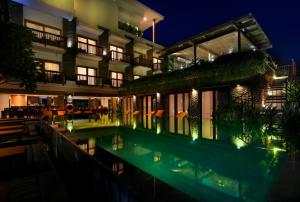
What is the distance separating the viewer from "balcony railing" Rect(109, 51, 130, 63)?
1912cm

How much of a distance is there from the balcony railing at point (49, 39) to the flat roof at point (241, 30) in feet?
30.2

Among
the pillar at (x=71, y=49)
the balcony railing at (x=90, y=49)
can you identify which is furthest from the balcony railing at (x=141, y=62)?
the pillar at (x=71, y=49)

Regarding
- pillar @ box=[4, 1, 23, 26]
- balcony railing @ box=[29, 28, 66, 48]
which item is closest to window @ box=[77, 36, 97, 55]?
balcony railing @ box=[29, 28, 66, 48]

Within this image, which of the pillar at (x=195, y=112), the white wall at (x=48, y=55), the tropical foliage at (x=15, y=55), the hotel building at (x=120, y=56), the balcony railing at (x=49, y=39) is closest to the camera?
the tropical foliage at (x=15, y=55)

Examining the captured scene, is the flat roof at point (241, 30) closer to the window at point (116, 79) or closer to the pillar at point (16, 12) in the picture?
the window at point (116, 79)

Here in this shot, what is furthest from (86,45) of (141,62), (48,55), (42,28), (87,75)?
(141,62)

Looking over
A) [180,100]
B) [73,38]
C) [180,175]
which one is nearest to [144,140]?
[180,100]

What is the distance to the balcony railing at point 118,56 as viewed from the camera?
62.7 feet

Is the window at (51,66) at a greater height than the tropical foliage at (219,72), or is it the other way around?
the window at (51,66)

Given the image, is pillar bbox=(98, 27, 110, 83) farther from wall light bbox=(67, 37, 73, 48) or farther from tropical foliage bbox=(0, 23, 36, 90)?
tropical foliage bbox=(0, 23, 36, 90)

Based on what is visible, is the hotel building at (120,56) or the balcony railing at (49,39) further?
the balcony railing at (49,39)

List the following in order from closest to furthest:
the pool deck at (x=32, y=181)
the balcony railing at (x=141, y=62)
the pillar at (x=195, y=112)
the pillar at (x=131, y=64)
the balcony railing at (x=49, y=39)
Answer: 1. the pool deck at (x=32, y=181)
2. the pillar at (x=195, y=112)
3. the balcony railing at (x=49, y=39)
4. the pillar at (x=131, y=64)
5. the balcony railing at (x=141, y=62)

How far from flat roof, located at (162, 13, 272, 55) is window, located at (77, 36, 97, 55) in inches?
318

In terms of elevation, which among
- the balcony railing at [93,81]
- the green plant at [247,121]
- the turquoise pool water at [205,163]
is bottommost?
the turquoise pool water at [205,163]
